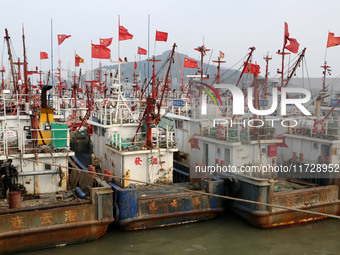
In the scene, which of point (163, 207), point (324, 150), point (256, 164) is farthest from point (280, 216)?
point (324, 150)

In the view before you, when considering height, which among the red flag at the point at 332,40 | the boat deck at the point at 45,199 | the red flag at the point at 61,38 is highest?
the red flag at the point at 61,38

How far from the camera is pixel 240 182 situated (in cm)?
1461

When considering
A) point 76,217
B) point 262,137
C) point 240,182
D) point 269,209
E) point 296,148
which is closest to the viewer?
point 76,217

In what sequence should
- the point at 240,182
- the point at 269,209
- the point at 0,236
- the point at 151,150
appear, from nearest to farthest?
A: the point at 0,236, the point at 269,209, the point at 240,182, the point at 151,150

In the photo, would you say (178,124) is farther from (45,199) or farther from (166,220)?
(45,199)

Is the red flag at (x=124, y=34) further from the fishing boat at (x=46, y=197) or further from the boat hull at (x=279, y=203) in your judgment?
the boat hull at (x=279, y=203)

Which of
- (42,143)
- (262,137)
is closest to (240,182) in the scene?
(262,137)

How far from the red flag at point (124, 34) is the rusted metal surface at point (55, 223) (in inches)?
354

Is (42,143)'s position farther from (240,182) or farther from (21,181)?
(240,182)

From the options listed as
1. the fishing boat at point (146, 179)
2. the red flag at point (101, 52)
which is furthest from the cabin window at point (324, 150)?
the red flag at point (101, 52)

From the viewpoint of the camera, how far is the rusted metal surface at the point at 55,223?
11.2 meters

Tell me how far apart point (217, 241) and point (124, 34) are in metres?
11.3

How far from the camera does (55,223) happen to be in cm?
1172

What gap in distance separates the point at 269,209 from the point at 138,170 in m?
5.93
